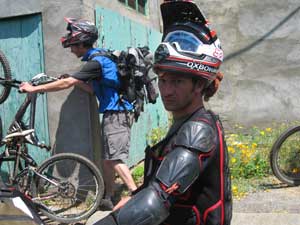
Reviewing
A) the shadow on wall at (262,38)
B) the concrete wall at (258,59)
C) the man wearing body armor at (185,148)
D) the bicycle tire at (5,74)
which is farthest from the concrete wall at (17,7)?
the shadow on wall at (262,38)

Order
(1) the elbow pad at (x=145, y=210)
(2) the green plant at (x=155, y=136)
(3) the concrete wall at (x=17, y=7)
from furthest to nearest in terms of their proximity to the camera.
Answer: (2) the green plant at (x=155, y=136) → (3) the concrete wall at (x=17, y=7) → (1) the elbow pad at (x=145, y=210)

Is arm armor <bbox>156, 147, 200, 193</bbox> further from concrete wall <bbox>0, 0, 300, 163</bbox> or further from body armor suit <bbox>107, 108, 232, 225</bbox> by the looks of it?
concrete wall <bbox>0, 0, 300, 163</bbox>

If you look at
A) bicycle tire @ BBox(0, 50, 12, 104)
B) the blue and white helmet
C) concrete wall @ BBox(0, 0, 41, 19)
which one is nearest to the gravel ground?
bicycle tire @ BBox(0, 50, 12, 104)

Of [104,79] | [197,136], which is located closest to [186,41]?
[197,136]

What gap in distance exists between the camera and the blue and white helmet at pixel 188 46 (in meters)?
1.70

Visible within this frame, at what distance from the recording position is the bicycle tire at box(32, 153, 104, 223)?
15.7ft

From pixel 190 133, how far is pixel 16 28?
174 inches

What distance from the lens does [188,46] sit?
5.65 ft

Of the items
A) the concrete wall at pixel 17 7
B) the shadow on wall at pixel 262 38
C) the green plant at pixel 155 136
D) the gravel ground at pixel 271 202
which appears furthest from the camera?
the shadow on wall at pixel 262 38

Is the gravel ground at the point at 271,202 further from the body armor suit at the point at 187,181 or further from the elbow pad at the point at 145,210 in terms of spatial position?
the elbow pad at the point at 145,210

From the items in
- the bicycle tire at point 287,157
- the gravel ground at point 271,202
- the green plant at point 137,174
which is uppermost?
the bicycle tire at point 287,157

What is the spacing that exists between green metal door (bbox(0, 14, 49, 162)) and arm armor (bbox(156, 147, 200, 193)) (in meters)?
4.15

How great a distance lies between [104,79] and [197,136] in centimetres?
338

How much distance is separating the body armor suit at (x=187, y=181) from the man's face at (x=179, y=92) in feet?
0.16
